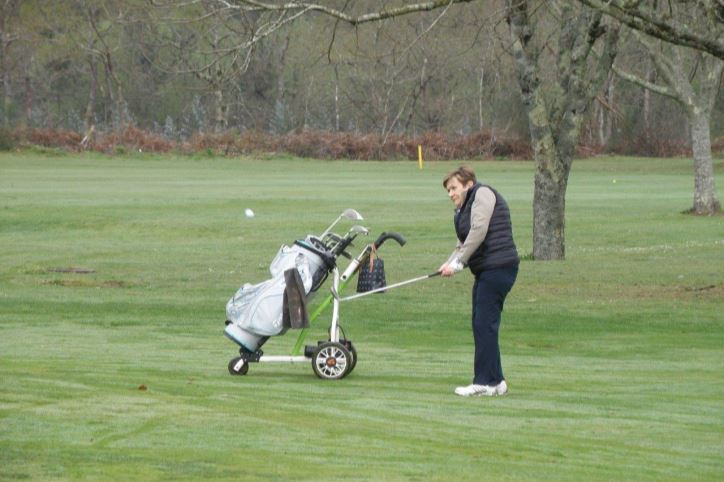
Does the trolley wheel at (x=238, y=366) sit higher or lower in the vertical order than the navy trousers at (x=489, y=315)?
lower

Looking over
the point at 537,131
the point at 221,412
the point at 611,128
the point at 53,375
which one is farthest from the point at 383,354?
the point at 611,128

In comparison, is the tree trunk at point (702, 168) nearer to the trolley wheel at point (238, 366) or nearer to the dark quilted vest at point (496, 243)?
the trolley wheel at point (238, 366)

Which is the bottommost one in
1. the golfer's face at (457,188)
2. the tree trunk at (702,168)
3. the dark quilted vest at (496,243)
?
the tree trunk at (702,168)

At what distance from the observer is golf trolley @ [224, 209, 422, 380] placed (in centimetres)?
1191

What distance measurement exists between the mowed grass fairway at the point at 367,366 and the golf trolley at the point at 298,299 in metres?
0.22

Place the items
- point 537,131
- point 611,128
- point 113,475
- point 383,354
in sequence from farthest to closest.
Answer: point 611,128 < point 537,131 < point 383,354 < point 113,475

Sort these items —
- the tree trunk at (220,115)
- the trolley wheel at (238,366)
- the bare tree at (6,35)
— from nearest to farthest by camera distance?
the trolley wheel at (238,366), the bare tree at (6,35), the tree trunk at (220,115)

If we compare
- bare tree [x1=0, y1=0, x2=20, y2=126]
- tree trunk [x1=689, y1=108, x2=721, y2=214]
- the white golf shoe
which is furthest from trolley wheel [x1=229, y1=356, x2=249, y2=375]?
bare tree [x1=0, y1=0, x2=20, y2=126]

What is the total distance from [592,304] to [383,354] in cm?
733

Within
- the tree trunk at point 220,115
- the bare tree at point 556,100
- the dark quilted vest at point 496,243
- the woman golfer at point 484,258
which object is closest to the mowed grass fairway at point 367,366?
the woman golfer at point 484,258

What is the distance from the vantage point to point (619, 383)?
→ 41.7ft

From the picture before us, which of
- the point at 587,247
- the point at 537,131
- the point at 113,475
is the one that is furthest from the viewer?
the point at 587,247

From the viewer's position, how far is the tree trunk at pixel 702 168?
42.5 meters

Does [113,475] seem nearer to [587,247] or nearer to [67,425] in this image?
[67,425]
